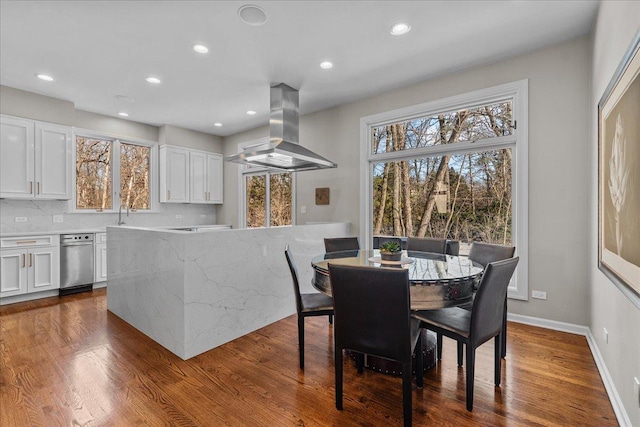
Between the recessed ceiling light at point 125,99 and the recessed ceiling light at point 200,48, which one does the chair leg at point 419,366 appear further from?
the recessed ceiling light at point 125,99

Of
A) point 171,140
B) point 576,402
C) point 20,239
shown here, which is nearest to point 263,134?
point 171,140

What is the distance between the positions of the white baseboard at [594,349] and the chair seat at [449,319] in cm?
88

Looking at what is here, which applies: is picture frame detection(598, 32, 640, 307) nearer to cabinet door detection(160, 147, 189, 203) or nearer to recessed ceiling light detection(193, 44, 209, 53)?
recessed ceiling light detection(193, 44, 209, 53)

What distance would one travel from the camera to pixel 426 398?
2.00 metres

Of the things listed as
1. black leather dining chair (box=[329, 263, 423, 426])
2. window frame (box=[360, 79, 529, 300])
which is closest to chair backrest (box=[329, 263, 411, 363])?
black leather dining chair (box=[329, 263, 423, 426])

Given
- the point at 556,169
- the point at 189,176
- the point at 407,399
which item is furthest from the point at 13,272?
the point at 556,169

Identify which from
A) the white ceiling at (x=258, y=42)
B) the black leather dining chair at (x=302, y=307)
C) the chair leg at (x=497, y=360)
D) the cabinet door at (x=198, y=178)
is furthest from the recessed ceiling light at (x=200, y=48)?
the chair leg at (x=497, y=360)

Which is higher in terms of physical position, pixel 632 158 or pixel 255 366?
pixel 632 158

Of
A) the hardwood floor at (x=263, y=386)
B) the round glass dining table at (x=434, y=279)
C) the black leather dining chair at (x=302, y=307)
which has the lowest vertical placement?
the hardwood floor at (x=263, y=386)

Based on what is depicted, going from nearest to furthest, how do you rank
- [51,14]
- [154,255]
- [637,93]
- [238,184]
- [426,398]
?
[637,93] < [426,398] < [51,14] < [154,255] < [238,184]

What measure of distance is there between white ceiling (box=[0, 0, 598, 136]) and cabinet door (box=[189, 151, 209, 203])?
1.92m

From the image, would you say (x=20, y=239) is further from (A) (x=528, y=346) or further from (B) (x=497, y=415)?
(A) (x=528, y=346)

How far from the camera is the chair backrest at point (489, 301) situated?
71.9 inches

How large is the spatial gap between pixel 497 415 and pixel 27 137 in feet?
19.8
